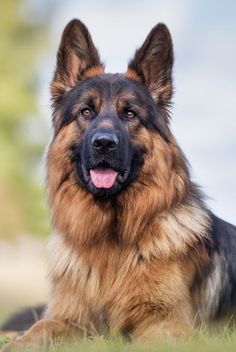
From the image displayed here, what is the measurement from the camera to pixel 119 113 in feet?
21.6

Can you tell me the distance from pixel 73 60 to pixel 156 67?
0.76m

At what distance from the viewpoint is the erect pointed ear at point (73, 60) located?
6922mm

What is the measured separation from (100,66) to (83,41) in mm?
284

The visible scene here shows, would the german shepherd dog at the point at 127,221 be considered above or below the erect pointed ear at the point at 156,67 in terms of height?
below

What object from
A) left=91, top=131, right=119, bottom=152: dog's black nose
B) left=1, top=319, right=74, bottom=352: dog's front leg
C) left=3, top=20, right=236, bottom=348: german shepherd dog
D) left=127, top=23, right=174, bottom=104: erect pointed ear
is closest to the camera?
left=1, top=319, right=74, bottom=352: dog's front leg

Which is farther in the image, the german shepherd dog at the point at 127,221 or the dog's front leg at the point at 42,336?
the german shepherd dog at the point at 127,221

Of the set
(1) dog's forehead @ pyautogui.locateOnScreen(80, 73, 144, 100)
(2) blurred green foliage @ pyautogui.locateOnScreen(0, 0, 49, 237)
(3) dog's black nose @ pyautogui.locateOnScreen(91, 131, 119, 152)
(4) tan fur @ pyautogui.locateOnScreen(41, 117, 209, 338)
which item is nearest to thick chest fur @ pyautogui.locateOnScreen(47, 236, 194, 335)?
(4) tan fur @ pyautogui.locateOnScreen(41, 117, 209, 338)

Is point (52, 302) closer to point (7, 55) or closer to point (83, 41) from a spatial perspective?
point (83, 41)

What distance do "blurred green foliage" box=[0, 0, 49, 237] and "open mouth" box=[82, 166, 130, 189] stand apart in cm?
1722

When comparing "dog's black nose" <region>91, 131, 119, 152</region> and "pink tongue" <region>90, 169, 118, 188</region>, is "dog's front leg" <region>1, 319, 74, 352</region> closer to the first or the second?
"pink tongue" <region>90, 169, 118, 188</region>

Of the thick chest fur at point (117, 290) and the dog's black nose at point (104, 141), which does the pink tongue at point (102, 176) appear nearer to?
the dog's black nose at point (104, 141)

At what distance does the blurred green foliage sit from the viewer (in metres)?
24.4

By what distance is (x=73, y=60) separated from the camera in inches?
277

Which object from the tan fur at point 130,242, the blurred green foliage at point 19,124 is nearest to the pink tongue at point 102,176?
the tan fur at point 130,242
